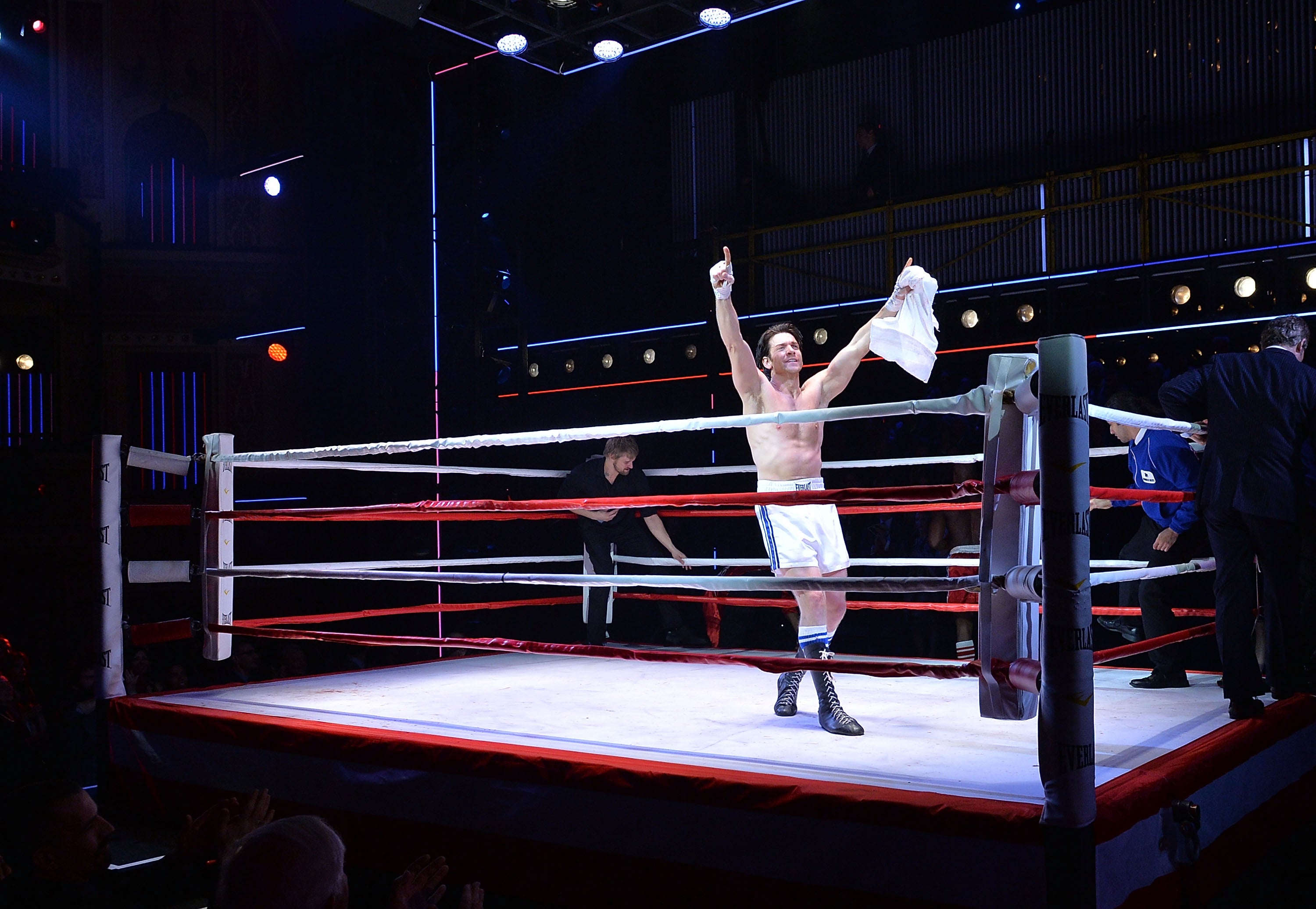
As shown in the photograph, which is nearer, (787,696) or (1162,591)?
(787,696)

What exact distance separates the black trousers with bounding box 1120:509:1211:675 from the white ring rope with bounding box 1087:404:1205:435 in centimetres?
43

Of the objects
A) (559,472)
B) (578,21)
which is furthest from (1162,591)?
(578,21)

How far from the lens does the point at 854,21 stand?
8406mm

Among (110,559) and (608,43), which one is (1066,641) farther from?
(608,43)

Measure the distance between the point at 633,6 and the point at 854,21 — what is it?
333 cm

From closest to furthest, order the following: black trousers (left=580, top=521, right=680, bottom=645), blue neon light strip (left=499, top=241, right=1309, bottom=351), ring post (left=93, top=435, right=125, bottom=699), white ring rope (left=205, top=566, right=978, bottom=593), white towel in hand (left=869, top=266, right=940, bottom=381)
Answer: white ring rope (left=205, top=566, right=978, bottom=593), white towel in hand (left=869, top=266, right=940, bottom=381), ring post (left=93, top=435, right=125, bottom=699), black trousers (left=580, top=521, right=680, bottom=645), blue neon light strip (left=499, top=241, right=1309, bottom=351)

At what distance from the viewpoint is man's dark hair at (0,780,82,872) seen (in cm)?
175

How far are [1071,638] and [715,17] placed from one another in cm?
493

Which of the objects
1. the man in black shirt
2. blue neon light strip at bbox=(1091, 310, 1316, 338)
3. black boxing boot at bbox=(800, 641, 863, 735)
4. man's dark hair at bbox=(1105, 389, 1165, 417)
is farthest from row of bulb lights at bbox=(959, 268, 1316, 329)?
black boxing boot at bbox=(800, 641, 863, 735)

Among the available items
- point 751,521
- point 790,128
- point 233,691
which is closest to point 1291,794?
point 233,691

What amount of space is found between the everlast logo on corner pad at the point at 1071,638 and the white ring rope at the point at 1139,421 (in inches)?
14.3

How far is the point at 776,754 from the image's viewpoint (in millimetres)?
2225

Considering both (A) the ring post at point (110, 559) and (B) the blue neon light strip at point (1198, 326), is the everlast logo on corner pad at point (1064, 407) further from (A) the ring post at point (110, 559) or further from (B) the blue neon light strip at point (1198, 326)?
(B) the blue neon light strip at point (1198, 326)

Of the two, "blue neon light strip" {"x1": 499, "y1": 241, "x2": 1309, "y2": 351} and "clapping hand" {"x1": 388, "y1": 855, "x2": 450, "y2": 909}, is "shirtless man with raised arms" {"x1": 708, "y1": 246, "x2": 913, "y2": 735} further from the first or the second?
"blue neon light strip" {"x1": 499, "y1": 241, "x2": 1309, "y2": 351}
